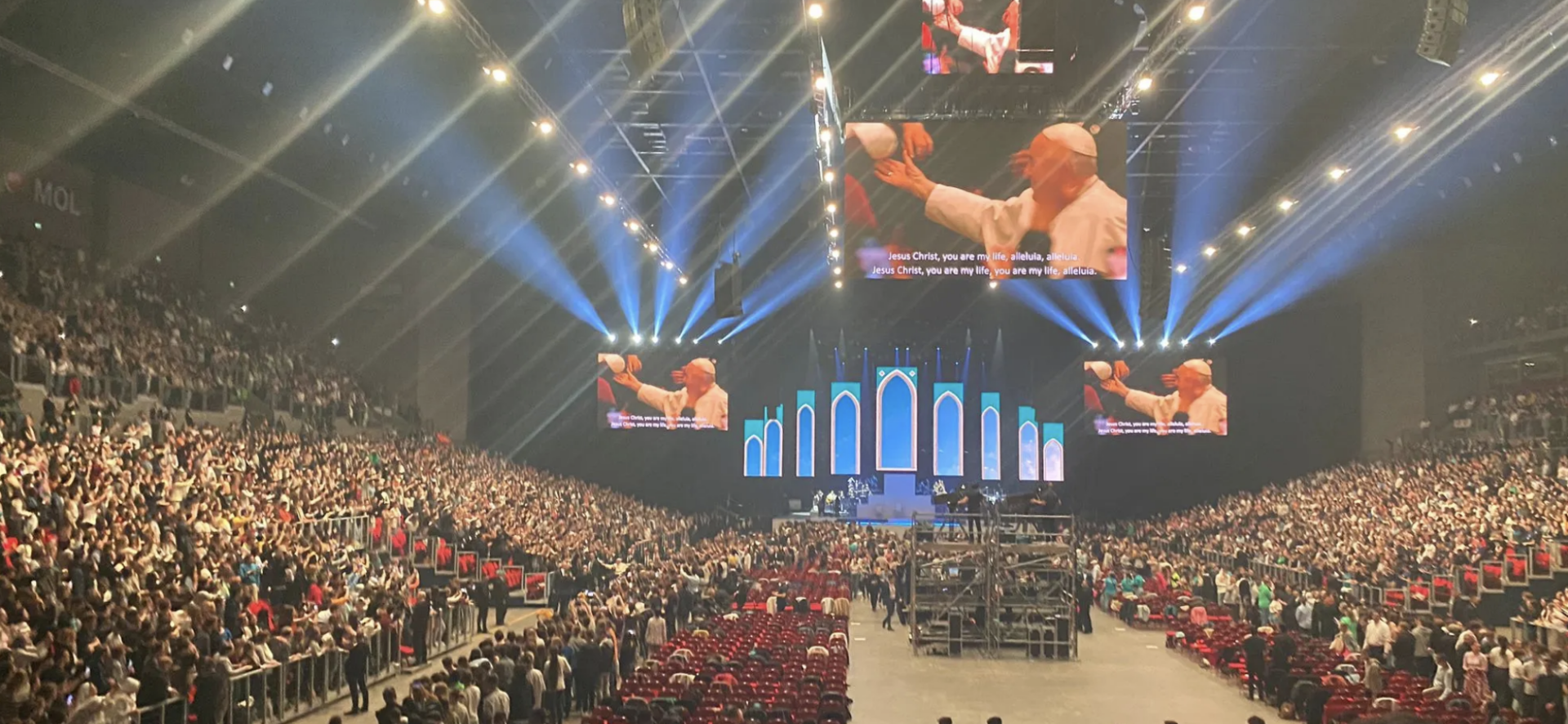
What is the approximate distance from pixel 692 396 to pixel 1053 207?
2399cm

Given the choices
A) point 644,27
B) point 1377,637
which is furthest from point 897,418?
point 644,27

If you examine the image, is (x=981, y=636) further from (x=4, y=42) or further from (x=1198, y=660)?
(x=4, y=42)

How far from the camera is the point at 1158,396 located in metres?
37.4

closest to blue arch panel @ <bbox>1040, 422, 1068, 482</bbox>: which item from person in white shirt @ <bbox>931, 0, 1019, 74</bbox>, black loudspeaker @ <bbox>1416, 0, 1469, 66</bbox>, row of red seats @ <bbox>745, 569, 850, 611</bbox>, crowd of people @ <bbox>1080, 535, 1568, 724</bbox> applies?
crowd of people @ <bbox>1080, 535, 1568, 724</bbox>

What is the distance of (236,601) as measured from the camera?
46.4 ft

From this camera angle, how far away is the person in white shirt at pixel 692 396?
3781 centimetres

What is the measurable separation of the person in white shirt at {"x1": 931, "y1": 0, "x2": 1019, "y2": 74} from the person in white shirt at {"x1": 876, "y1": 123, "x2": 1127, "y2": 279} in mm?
1492

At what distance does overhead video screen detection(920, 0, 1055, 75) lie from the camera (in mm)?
13352

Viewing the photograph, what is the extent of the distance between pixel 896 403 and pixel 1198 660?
22820 mm

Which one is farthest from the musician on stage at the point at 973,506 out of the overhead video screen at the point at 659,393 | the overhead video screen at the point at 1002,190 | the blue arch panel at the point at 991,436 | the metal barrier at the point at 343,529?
the blue arch panel at the point at 991,436

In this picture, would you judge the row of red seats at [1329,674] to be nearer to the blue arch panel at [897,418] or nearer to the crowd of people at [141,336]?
the crowd of people at [141,336]

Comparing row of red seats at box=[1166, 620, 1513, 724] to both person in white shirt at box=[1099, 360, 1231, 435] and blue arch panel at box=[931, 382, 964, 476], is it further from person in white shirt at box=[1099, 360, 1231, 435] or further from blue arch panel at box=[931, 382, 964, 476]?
blue arch panel at box=[931, 382, 964, 476]

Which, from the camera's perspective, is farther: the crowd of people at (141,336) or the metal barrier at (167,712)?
the crowd of people at (141,336)

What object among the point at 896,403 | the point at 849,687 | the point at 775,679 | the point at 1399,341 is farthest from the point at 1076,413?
the point at 775,679
